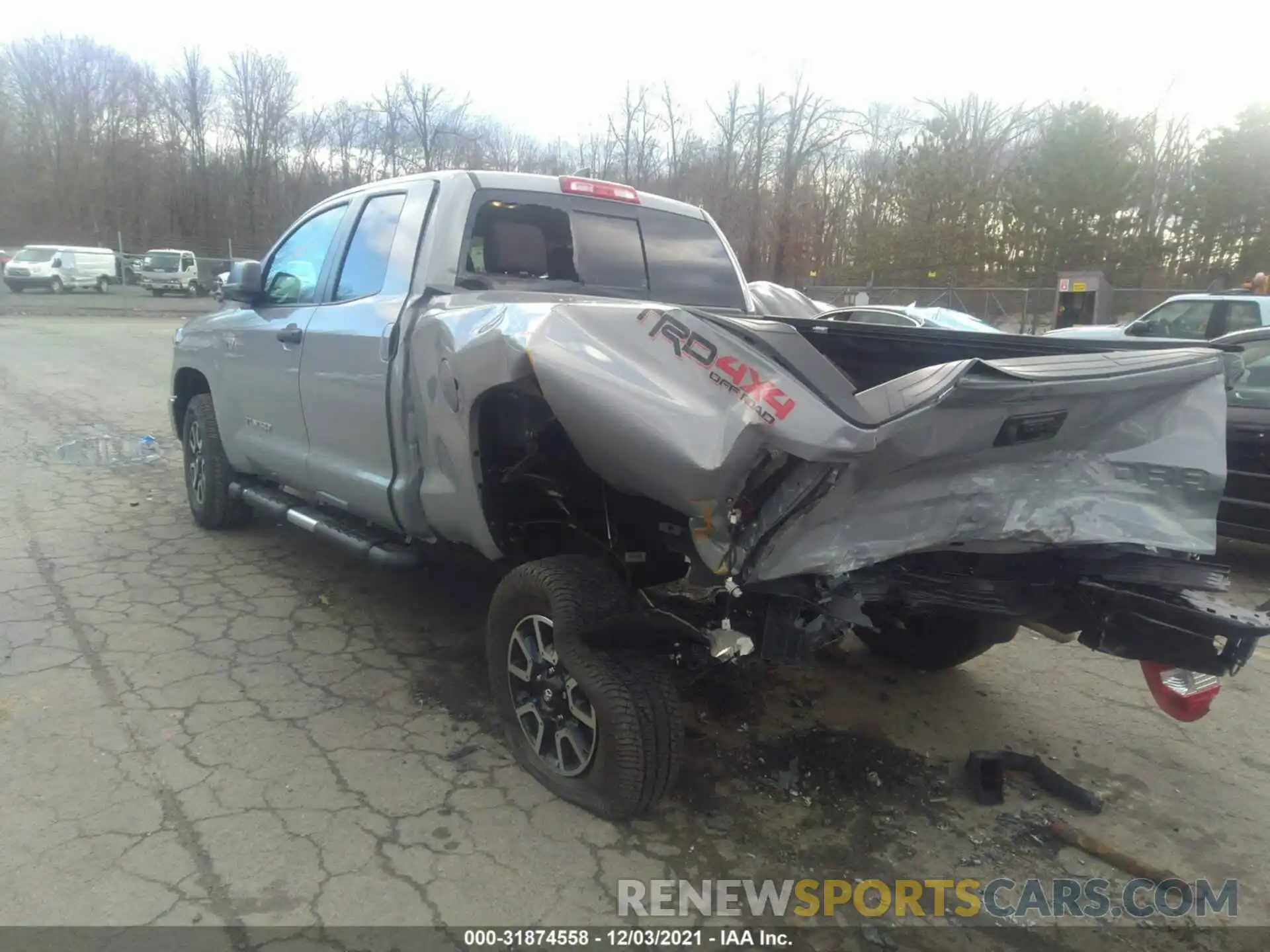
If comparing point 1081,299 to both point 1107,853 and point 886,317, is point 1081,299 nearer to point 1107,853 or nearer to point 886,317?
point 886,317

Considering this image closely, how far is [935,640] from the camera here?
4.07m

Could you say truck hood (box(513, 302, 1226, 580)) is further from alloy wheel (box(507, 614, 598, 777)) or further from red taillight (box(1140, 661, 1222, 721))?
alloy wheel (box(507, 614, 598, 777))

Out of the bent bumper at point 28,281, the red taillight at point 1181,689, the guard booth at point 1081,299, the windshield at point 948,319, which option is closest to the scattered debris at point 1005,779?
the red taillight at point 1181,689

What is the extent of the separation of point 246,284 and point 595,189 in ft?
6.93

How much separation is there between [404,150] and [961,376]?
54.3 meters

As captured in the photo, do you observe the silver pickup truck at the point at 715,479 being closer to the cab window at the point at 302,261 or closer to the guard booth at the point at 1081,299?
the cab window at the point at 302,261

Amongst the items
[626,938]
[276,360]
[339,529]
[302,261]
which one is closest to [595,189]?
[302,261]

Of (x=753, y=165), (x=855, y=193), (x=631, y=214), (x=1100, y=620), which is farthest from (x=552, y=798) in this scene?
(x=855, y=193)

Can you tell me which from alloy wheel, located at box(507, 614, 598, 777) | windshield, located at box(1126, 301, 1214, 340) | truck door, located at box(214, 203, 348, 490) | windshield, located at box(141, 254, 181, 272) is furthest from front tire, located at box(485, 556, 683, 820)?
windshield, located at box(141, 254, 181, 272)

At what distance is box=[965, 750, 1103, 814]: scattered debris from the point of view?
3.20 meters

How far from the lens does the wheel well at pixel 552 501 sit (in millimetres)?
3127

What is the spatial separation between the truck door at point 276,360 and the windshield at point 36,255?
3164 cm

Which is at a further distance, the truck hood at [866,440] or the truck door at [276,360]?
the truck door at [276,360]

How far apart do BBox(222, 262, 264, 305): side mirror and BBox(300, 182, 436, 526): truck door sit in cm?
85
